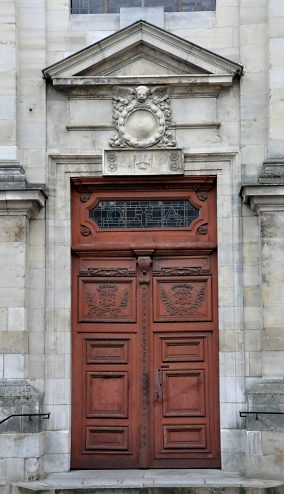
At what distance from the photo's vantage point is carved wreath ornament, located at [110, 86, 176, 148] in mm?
11484

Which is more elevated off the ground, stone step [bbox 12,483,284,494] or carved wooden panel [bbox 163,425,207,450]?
carved wooden panel [bbox 163,425,207,450]

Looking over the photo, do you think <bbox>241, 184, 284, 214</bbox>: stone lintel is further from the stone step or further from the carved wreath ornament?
the stone step

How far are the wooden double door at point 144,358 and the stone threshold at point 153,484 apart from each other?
394 mm

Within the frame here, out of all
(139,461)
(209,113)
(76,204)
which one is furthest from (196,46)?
(139,461)

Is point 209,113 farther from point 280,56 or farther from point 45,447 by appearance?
point 45,447

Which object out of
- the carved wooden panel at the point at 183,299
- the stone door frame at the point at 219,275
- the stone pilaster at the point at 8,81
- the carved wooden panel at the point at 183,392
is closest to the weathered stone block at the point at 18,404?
the stone door frame at the point at 219,275

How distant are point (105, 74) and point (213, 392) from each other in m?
4.05

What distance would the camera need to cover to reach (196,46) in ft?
37.2

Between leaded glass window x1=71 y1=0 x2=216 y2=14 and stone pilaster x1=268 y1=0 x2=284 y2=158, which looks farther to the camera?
leaded glass window x1=71 y1=0 x2=216 y2=14

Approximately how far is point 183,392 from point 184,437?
0.53m

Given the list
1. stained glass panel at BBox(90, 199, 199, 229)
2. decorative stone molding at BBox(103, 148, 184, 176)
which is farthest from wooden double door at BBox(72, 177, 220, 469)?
decorative stone molding at BBox(103, 148, 184, 176)

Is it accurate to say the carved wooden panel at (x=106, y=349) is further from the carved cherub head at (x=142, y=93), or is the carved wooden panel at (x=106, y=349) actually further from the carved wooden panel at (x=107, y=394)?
the carved cherub head at (x=142, y=93)

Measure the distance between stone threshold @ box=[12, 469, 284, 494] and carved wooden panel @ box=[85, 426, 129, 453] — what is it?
1.33 ft

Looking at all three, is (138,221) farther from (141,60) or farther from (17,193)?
(141,60)
